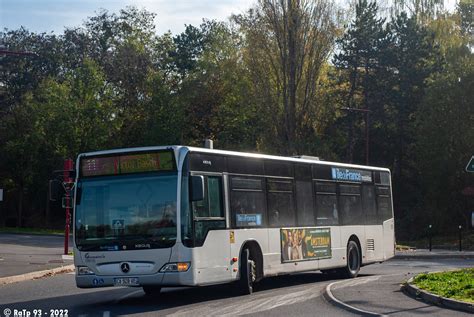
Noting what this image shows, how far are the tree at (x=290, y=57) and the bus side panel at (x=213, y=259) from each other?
1411 inches

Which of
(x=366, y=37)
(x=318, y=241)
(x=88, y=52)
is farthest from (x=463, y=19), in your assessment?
(x=318, y=241)

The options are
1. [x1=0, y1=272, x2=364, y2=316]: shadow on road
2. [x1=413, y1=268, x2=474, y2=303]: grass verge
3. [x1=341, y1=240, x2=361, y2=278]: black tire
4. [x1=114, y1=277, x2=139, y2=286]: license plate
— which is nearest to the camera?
[x1=0, y1=272, x2=364, y2=316]: shadow on road

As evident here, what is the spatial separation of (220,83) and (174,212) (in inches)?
2133

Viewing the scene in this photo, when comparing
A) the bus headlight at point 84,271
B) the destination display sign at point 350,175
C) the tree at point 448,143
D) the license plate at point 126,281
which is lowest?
the license plate at point 126,281

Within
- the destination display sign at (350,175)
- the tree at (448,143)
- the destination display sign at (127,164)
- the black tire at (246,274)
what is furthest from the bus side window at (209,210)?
the tree at (448,143)

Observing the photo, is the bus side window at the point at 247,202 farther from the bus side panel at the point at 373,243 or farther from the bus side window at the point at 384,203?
the bus side window at the point at 384,203

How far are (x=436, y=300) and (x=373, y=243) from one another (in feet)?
32.2

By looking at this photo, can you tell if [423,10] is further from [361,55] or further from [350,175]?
[350,175]

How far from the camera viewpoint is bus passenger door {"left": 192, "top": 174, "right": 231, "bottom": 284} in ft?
52.9

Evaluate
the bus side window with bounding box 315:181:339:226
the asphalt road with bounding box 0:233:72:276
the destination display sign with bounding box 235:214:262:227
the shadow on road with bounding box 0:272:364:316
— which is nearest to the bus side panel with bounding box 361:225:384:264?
the bus side window with bounding box 315:181:339:226

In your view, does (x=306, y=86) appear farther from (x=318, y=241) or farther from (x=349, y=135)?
(x=318, y=241)

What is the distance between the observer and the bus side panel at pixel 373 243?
80.1 feet

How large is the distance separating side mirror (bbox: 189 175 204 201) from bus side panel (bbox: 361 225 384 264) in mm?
9637

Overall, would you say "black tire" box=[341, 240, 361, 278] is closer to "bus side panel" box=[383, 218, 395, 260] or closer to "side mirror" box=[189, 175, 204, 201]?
"bus side panel" box=[383, 218, 395, 260]
